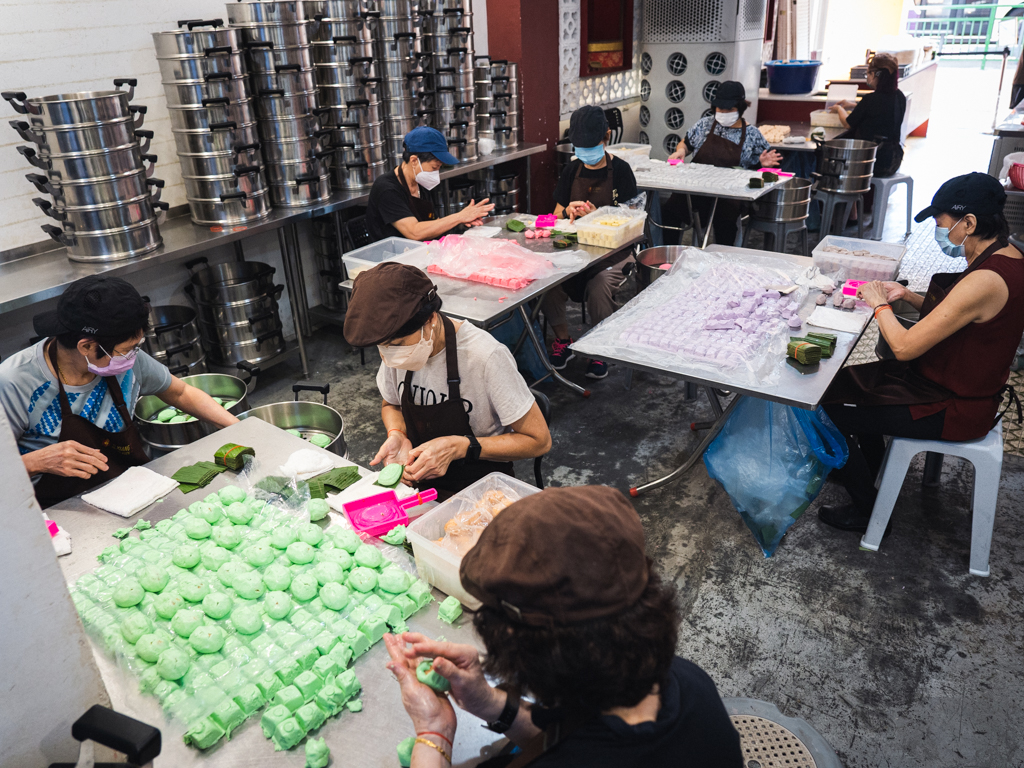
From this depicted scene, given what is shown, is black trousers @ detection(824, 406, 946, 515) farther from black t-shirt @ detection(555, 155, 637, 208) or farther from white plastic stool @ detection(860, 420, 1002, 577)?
black t-shirt @ detection(555, 155, 637, 208)

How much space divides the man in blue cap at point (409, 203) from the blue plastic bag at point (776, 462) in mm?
2440

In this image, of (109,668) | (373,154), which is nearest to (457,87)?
(373,154)

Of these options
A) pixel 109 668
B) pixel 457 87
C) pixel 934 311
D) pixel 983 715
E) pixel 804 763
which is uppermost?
pixel 457 87

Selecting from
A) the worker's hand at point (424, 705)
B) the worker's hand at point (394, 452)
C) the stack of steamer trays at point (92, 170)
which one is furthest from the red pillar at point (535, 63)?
the worker's hand at point (424, 705)

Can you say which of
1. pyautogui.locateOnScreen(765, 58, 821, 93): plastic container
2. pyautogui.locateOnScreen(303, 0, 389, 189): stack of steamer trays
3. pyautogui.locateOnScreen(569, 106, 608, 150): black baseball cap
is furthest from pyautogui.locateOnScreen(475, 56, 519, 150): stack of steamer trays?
pyautogui.locateOnScreen(765, 58, 821, 93): plastic container

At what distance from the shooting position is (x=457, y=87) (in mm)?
6285

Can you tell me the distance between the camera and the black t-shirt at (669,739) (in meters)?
1.25

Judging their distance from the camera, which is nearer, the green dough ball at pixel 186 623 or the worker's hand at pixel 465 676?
the worker's hand at pixel 465 676

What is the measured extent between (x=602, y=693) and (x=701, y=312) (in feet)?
9.60

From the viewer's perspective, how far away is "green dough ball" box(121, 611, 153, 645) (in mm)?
1774

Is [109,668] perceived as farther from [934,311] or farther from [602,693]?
[934,311]

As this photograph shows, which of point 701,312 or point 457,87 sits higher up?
point 457,87

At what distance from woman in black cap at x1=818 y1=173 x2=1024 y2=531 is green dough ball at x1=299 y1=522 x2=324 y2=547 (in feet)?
8.60

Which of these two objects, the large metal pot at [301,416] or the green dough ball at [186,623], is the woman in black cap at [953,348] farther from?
the green dough ball at [186,623]
